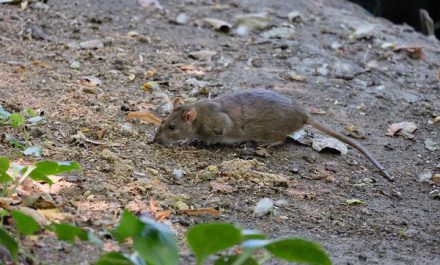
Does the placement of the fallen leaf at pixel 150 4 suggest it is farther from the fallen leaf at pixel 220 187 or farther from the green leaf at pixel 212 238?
the green leaf at pixel 212 238

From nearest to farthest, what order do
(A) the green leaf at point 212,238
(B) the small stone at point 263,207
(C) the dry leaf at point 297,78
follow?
(A) the green leaf at point 212,238 < (B) the small stone at point 263,207 < (C) the dry leaf at point 297,78

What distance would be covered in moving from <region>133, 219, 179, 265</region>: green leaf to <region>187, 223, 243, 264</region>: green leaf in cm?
10

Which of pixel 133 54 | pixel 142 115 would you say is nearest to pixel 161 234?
pixel 142 115

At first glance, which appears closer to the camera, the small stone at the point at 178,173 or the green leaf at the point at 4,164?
the green leaf at the point at 4,164

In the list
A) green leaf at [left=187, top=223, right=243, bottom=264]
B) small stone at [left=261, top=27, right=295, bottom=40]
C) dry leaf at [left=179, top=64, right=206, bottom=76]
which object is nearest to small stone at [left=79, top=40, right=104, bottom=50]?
dry leaf at [left=179, top=64, right=206, bottom=76]

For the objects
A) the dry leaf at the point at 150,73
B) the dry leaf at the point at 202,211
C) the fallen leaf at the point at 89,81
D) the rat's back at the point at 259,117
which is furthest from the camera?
the dry leaf at the point at 150,73

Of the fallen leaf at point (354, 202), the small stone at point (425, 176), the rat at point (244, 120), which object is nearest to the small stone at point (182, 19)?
the rat at point (244, 120)

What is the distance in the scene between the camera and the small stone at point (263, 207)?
4.81m

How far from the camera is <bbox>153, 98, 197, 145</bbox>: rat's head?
5973 millimetres

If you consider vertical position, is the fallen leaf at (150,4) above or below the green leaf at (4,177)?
below

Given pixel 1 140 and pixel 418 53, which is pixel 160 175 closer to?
pixel 1 140

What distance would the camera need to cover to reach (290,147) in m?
6.34

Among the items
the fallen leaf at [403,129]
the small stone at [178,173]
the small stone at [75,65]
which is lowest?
the fallen leaf at [403,129]

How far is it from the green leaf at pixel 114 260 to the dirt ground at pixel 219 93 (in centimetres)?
47
